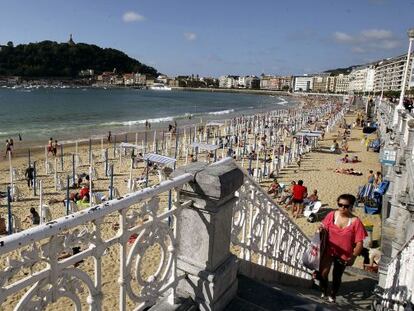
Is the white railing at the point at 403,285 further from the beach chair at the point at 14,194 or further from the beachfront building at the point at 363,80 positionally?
the beachfront building at the point at 363,80

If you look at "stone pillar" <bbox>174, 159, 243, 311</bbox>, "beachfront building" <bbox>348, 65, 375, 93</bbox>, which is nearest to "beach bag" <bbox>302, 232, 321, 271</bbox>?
"stone pillar" <bbox>174, 159, 243, 311</bbox>

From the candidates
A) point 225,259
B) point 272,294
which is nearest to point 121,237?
point 225,259

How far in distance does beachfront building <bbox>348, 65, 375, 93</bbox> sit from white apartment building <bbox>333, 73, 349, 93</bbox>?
1198 cm

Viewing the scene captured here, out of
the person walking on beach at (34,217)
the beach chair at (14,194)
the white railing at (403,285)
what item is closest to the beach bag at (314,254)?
the white railing at (403,285)

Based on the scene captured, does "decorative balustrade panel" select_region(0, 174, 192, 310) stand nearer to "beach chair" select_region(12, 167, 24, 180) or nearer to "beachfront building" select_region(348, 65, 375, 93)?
"beach chair" select_region(12, 167, 24, 180)

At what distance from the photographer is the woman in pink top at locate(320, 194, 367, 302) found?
4.07 meters

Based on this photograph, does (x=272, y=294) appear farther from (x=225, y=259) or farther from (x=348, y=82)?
(x=348, y=82)

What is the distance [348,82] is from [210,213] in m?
194

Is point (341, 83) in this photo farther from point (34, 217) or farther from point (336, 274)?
point (336, 274)

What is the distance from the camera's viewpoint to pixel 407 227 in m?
6.70

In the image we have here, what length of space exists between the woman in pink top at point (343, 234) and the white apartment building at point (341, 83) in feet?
635

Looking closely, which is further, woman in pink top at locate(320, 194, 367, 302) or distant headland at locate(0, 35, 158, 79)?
distant headland at locate(0, 35, 158, 79)

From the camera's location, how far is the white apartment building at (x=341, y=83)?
18525 cm

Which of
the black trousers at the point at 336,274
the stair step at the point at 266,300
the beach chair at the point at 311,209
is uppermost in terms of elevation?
the stair step at the point at 266,300
